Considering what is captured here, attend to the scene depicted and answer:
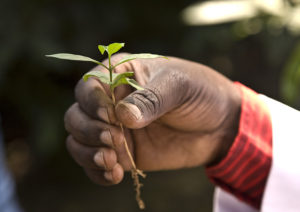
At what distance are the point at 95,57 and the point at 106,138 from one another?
3.46ft

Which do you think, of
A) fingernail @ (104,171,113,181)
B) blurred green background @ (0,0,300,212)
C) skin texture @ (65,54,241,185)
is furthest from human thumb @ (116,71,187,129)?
blurred green background @ (0,0,300,212)

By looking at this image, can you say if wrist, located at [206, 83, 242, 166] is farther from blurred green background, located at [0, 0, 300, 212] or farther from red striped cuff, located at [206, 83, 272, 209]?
blurred green background, located at [0, 0, 300, 212]

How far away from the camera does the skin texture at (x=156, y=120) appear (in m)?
0.64

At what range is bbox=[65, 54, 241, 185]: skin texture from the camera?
64 centimetres

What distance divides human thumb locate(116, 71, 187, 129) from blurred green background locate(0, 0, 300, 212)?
51 cm

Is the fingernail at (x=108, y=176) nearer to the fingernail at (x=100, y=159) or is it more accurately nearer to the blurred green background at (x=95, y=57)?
the fingernail at (x=100, y=159)

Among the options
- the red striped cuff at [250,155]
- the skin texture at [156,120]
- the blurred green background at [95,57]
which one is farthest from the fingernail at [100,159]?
the blurred green background at [95,57]

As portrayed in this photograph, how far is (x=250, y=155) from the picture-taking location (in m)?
0.85

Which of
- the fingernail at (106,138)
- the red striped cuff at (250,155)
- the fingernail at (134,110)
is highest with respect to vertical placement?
the fingernail at (134,110)

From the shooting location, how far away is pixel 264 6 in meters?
1.39

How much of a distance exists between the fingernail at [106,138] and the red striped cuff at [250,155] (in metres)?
0.29

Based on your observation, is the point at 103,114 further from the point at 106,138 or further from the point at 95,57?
the point at 95,57

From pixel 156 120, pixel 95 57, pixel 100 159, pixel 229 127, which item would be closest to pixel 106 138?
pixel 100 159

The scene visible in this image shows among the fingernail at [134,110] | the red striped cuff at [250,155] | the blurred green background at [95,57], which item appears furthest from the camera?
the blurred green background at [95,57]
